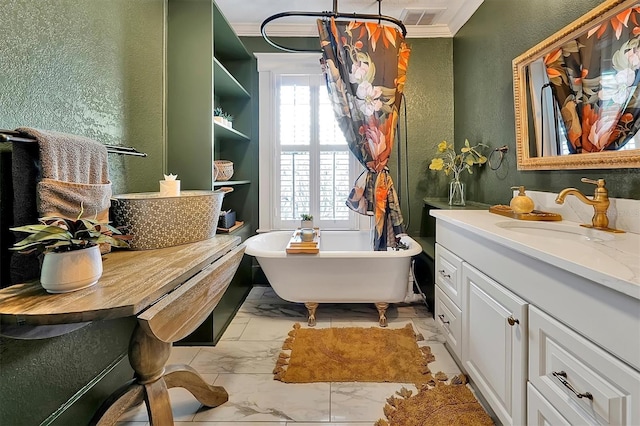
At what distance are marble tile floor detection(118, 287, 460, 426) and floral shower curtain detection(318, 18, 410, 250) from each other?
2.42 feet

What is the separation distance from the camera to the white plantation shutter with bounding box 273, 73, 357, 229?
3.29 metres

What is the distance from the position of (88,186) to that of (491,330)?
5.44ft

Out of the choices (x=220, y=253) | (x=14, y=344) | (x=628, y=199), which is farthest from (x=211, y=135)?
(x=628, y=199)

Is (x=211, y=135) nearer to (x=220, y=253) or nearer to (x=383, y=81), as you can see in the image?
(x=220, y=253)

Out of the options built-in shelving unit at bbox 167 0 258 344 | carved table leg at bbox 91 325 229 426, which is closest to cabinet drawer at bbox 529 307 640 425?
carved table leg at bbox 91 325 229 426

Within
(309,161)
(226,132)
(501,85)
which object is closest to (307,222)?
(309,161)

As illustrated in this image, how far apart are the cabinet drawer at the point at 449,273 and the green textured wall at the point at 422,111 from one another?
1.19 meters

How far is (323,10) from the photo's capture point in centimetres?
282

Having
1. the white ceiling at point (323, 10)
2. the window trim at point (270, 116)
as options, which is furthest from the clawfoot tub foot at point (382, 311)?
the white ceiling at point (323, 10)

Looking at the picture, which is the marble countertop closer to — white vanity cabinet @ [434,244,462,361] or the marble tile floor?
white vanity cabinet @ [434,244,462,361]

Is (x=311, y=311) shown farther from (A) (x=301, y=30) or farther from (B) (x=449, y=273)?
(A) (x=301, y=30)

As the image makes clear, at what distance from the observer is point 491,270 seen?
1.42 metres

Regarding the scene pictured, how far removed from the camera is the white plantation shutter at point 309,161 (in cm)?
329

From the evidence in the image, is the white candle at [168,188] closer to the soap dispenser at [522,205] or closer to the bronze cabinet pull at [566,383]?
the bronze cabinet pull at [566,383]
